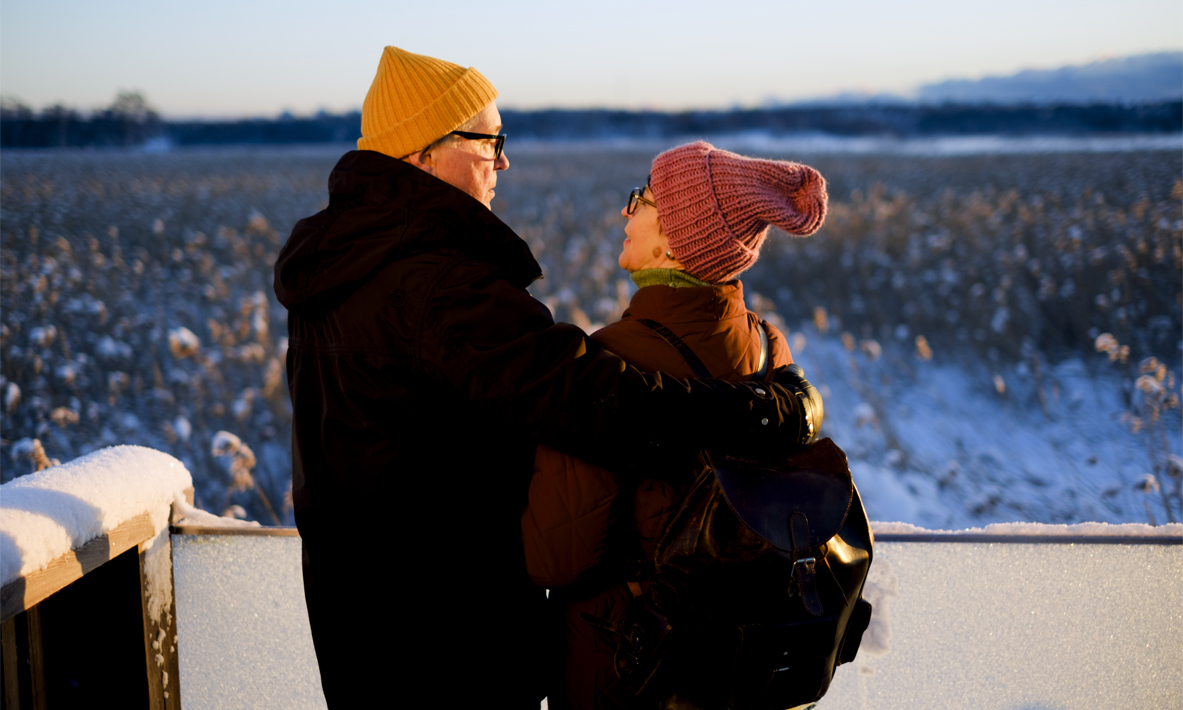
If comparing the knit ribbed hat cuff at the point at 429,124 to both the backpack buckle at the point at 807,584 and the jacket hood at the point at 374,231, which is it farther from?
the backpack buckle at the point at 807,584

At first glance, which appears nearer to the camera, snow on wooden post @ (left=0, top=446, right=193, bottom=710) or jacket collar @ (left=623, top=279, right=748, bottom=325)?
jacket collar @ (left=623, top=279, right=748, bottom=325)

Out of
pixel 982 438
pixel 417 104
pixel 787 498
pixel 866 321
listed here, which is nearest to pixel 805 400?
pixel 787 498

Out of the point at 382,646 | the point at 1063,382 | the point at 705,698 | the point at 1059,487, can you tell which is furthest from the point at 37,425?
the point at 1063,382

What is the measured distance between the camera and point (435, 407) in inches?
46.3

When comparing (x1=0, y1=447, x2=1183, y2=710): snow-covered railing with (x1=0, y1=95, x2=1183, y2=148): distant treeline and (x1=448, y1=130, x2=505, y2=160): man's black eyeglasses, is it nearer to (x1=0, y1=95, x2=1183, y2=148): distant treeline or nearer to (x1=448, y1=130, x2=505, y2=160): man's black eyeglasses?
(x1=448, y1=130, x2=505, y2=160): man's black eyeglasses

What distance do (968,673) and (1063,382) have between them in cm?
585

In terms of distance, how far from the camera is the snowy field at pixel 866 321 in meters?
5.53

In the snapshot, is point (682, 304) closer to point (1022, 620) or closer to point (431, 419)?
point (431, 419)

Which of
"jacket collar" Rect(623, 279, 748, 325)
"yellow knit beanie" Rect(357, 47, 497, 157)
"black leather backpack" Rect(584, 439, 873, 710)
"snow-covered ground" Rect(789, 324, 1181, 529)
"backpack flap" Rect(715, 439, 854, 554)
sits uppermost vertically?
"yellow knit beanie" Rect(357, 47, 497, 157)

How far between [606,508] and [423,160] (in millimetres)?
734

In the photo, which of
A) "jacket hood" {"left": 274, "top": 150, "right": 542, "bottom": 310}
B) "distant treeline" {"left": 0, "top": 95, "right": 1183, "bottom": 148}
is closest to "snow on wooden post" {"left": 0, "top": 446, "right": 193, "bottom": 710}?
"jacket hood" {"left": 274, "top": 150, "right": 542, "bottom": 310}

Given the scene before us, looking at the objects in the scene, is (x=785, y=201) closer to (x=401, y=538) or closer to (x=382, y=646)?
(x=401, y=538)

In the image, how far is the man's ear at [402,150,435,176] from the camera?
1309 mm

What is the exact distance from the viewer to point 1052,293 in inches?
303
